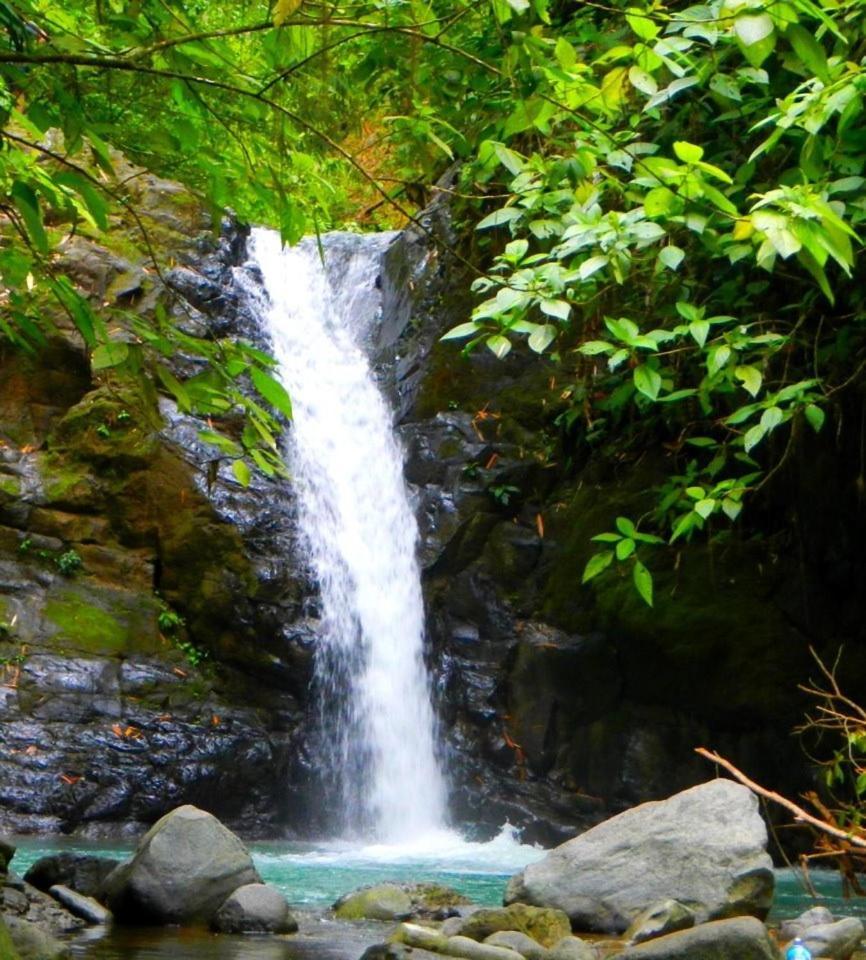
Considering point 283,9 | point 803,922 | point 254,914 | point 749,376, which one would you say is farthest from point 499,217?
point 803,922

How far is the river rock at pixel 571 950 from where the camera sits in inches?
173

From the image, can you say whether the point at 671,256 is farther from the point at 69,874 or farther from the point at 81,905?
the point at 69,874

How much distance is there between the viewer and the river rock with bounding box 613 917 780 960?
4086mm

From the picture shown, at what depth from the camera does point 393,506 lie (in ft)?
34.5

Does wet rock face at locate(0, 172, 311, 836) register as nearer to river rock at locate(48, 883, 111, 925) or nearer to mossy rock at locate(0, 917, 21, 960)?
river rock at locate(48, 883, 111, 925)

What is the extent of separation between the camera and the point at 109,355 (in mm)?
2387

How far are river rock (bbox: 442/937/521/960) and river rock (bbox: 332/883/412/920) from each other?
1098mm

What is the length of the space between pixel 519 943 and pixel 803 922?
139 cm

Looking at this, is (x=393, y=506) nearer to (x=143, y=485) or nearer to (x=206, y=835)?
(x=143, y=485)

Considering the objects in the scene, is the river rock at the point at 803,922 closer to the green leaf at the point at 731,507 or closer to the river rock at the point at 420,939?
the river rock at the point at 420,939

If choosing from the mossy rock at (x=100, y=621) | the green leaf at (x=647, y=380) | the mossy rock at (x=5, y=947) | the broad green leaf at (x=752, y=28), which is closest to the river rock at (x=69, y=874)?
the mossy rock at (x=5, y=947)

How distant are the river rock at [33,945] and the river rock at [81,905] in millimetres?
1117

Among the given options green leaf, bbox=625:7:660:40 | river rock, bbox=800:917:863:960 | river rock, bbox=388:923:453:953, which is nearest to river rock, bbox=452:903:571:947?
river rock, bbox=388:923:453:953

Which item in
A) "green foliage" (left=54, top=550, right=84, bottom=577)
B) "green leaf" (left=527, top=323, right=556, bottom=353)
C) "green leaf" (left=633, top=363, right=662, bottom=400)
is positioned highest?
"green foliage" (left=54, top=550, right=84, bottom=577)
